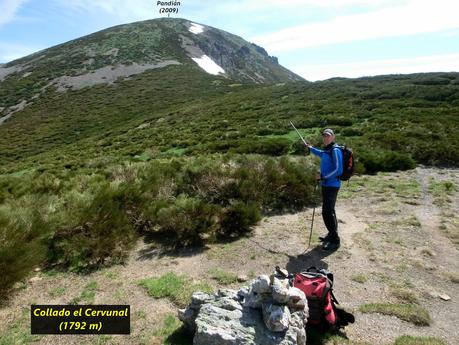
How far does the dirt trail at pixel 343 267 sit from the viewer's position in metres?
4.95

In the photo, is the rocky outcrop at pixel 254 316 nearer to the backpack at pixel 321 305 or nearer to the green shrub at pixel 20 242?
the backpack at pixel 321 305

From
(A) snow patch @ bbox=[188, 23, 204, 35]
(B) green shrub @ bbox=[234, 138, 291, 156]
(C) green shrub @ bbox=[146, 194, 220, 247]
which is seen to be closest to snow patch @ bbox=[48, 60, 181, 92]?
(A) snow patch @ bbox=[188, 23, 204, 35]

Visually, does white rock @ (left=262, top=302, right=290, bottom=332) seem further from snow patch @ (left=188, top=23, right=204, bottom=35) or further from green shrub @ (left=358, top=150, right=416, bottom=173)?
snow patch @ (left=188, top=23, right=204, bottom=35)

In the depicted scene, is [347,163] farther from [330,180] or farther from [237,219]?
[237,219]

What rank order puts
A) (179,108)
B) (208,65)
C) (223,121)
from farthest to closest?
(208,65) → (179,108) → (223,121)

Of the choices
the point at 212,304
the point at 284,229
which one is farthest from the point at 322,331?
the point at 284,229

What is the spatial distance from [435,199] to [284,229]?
4.96 m

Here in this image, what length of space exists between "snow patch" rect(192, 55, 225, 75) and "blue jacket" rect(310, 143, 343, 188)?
254 feet

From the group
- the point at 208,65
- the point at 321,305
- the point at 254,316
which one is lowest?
the point at 321,305

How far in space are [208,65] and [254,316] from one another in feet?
283

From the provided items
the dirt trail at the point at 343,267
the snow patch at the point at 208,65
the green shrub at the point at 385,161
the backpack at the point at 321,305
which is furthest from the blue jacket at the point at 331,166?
the snow patch at the point at 208,65

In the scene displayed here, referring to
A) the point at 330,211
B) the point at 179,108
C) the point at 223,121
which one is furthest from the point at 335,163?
the point at 179,108

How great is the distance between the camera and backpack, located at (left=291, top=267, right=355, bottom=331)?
4660mm

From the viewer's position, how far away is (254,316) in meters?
4.20
